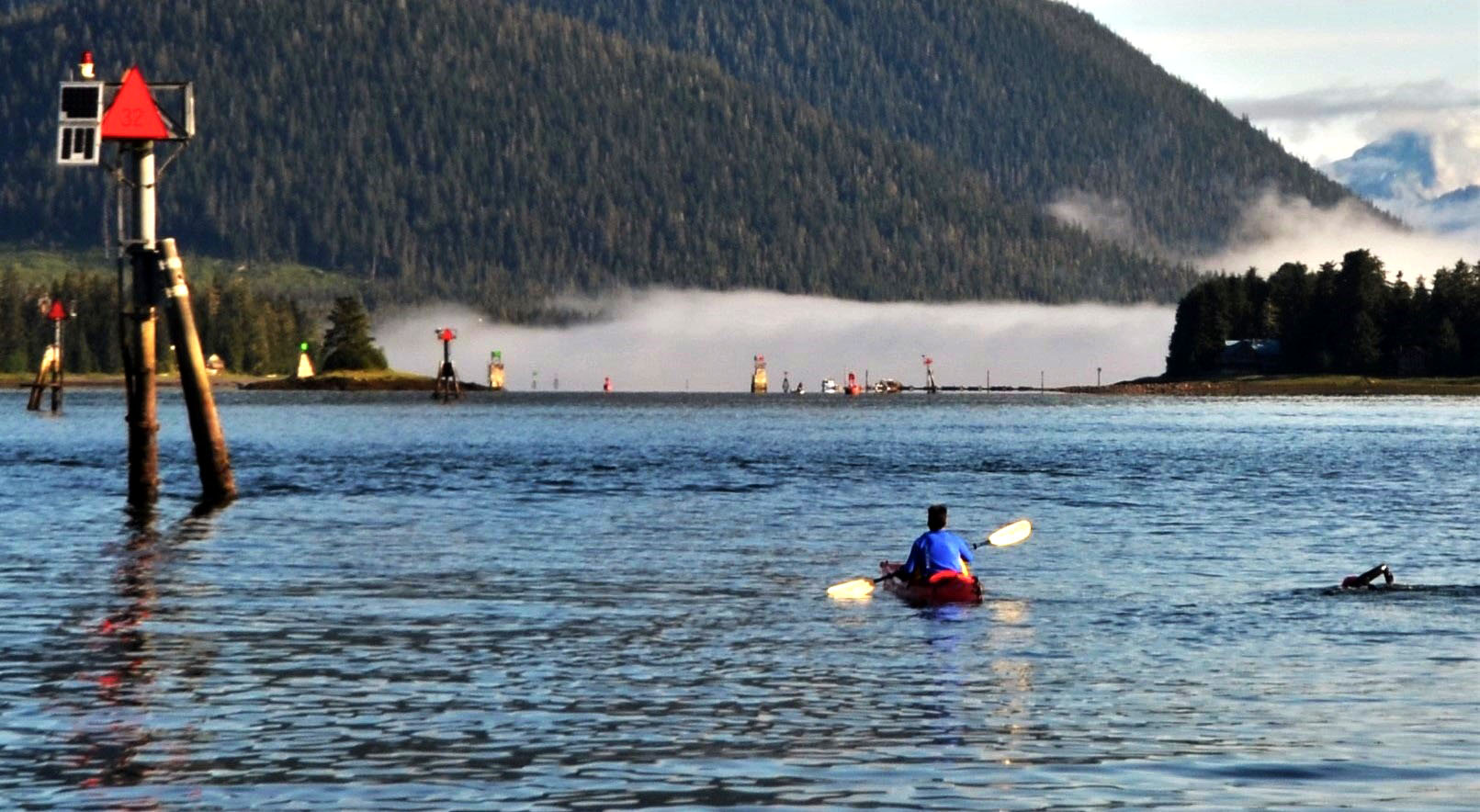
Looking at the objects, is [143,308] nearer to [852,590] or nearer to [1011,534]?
[1011,534]

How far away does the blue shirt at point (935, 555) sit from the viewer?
42.9 m

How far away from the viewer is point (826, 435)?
183 m

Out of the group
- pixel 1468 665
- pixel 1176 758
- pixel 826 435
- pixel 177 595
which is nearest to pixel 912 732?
pixel 1176 758

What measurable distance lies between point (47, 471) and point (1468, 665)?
78.4 m

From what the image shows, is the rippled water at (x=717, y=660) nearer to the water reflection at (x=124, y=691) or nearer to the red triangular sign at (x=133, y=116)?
the water reflection at (x=124, y=691)

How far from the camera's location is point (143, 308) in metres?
66.4

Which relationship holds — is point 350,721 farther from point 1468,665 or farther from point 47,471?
point 47,471

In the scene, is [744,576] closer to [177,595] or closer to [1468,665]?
[177,595]

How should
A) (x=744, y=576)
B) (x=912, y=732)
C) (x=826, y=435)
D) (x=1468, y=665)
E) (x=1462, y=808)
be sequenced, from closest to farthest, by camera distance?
(x=1462, y=808) < (x=912, y=732) < (x=1468, y=665) < (x=744, y=576) < (x=826, y=435)

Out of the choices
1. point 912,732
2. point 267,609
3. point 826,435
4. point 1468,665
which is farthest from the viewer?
point 826,435

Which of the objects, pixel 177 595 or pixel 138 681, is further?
pixel 177 595

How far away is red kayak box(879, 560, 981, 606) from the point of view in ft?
140

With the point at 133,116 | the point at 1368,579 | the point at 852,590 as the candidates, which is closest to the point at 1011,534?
the point at 852,590

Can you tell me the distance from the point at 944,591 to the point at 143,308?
32.2m
